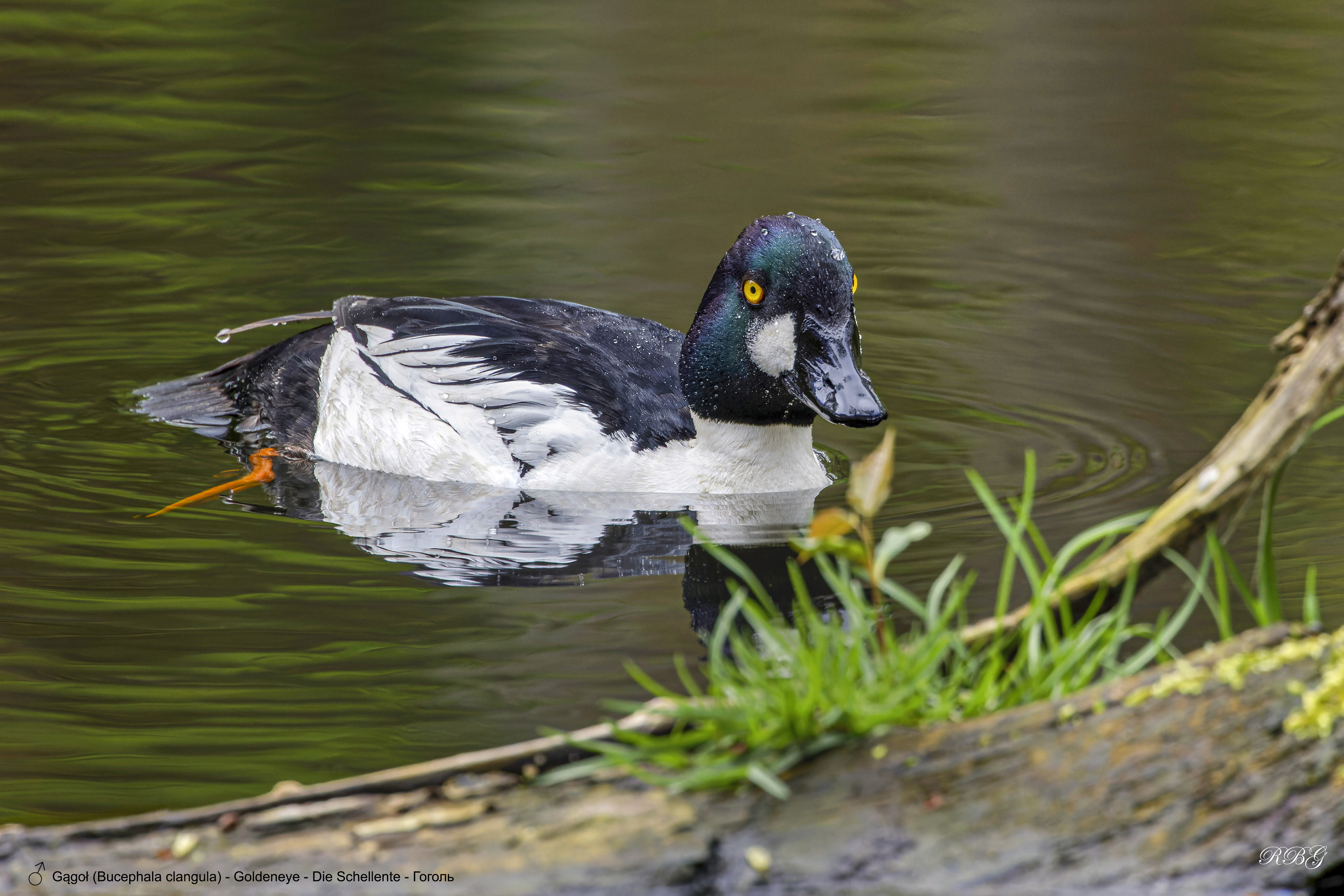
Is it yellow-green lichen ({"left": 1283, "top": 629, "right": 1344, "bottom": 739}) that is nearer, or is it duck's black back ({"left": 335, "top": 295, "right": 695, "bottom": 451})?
yellow-green lichen ({"left": 1283, "top": 629, "right": 1344, "bottom": 739})

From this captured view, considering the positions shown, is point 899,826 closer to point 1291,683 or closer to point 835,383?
point 1291,683

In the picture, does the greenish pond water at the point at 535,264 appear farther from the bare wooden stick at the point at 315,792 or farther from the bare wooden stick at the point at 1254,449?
the bare wooden stick at the point at 1254,449

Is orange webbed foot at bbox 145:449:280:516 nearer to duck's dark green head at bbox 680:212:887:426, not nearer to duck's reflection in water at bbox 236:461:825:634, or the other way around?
duck's reflection in water at bbox 236:461:825:634

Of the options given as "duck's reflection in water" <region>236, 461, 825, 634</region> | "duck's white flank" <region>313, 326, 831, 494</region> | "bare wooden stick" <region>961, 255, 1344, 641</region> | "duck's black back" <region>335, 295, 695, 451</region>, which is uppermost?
"bare wooden stick" <region>961, 255, 1344, 641</region>

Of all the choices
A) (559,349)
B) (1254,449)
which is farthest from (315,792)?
(559,349)

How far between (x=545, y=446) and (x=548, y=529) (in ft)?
1.37

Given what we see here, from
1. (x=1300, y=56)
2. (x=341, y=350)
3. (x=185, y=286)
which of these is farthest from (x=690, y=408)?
(x=1300, y=56)

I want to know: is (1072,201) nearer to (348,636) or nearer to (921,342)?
(921,342)

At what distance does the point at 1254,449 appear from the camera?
2820mm

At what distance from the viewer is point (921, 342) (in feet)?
25.1

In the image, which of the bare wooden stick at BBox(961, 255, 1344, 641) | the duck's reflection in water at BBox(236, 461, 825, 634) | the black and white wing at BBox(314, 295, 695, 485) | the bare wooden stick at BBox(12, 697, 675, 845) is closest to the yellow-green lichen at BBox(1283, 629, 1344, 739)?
the bare wooden stick at BBox(961, 255, 1344, 641)

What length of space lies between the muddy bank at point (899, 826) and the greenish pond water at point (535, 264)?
1.03 meters

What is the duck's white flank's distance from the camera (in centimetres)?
572

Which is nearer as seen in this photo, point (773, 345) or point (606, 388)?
point (773, 345)
